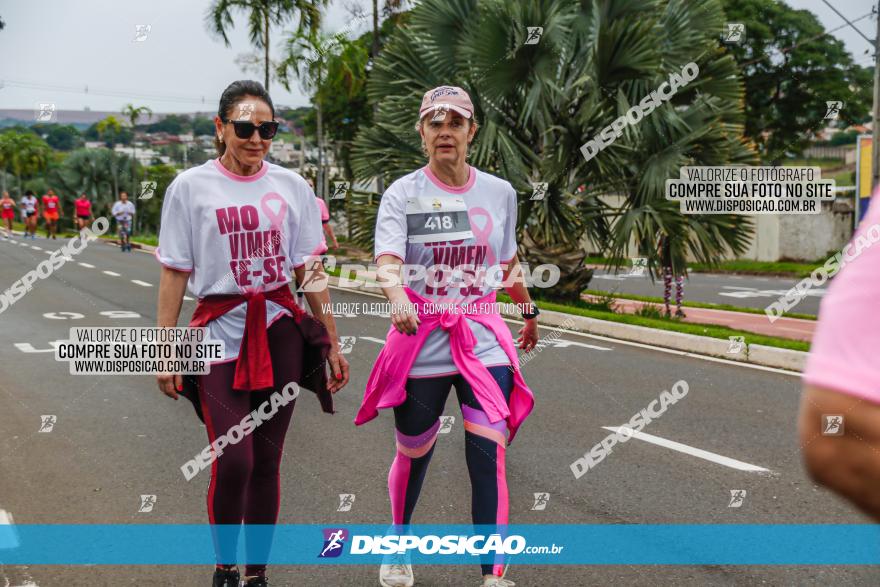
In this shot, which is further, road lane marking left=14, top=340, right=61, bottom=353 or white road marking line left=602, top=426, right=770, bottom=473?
road lane marking left=14, top=340, right=61, bottom=353

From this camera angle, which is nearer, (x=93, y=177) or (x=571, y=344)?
(x=571, y=344)

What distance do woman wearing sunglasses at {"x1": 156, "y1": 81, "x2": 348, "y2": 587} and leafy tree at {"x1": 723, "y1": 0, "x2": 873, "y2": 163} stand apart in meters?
38.5

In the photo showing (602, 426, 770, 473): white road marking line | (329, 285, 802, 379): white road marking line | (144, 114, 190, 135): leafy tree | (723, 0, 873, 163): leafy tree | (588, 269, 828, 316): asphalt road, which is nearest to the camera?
(602, 426, 770, 473): white road marking line

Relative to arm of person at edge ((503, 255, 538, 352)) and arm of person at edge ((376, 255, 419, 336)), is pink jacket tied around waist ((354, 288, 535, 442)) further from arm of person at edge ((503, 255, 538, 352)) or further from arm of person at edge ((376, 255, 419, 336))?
arm of person at edge ((503, 255, 538, 352))

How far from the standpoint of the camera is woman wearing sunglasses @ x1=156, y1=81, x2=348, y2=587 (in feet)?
11.4

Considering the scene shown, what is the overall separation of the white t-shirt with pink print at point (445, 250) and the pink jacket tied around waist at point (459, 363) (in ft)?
0.10

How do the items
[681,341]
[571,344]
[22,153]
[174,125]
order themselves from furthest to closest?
1. [174,125]
2. [22,153]
3. [571,344]
4. [681,341]

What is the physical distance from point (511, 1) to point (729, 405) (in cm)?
771

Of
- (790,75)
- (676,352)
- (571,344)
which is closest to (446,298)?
(676,352)

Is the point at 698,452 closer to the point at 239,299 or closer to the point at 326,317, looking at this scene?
the point at 326,317

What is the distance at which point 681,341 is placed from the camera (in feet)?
36.3

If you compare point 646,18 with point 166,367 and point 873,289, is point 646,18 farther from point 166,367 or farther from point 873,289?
point 873,289

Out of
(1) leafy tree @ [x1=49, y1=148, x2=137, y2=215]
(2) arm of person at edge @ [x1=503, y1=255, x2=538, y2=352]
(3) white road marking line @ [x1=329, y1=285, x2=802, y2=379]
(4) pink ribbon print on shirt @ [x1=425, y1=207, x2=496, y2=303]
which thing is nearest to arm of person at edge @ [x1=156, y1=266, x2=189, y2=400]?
(4) pink ribbon print on shirt @ [x1=425, y1=207, x2=496, y2=303]

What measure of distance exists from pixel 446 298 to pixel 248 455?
962 mm
